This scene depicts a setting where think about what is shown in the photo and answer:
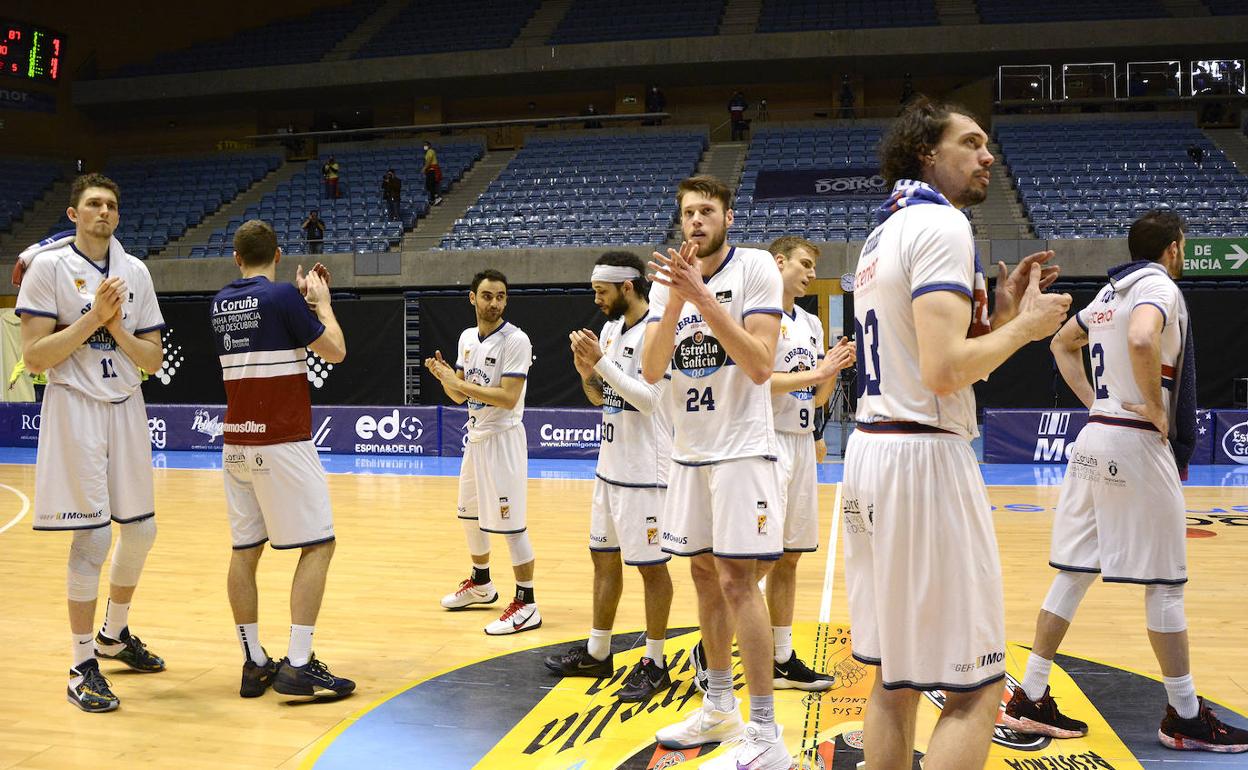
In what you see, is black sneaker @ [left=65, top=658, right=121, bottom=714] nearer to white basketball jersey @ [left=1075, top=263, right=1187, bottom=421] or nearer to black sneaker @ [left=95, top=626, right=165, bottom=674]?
black sneaker @ [left=95, top=626, right=165, bottom=674]

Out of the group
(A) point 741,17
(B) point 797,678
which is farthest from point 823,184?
(B) point 797,678

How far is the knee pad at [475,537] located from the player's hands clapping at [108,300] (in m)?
2.64

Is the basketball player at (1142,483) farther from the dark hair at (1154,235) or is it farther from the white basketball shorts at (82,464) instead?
the white basketball shorts at (82,464)

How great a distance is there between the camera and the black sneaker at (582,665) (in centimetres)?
511

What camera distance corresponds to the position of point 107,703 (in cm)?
473

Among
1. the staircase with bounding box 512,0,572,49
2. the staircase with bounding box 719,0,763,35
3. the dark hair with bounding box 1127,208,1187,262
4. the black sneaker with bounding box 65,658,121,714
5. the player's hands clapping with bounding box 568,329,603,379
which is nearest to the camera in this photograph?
the dark hair with bounding box 1127,208,1187,262

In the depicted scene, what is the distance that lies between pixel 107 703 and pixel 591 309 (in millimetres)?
13978

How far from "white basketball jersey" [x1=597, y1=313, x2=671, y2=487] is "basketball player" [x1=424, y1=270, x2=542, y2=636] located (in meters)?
1.13

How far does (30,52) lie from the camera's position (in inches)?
923

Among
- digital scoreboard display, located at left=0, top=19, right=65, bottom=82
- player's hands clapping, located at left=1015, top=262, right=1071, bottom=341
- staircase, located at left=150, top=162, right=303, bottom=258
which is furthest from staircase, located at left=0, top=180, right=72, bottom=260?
player's hands clapping, located at left=1015, top=262, right=1071, bottom=341

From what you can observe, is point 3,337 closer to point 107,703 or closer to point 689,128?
point 689,128

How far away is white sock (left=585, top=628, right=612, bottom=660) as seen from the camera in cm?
513

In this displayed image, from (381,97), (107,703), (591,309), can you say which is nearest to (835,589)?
(107,703)

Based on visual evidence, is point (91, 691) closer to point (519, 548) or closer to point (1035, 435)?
point (519, 548)
